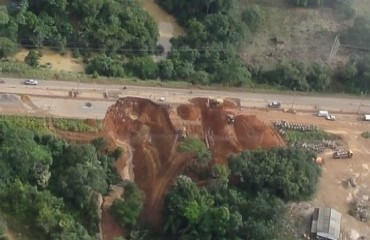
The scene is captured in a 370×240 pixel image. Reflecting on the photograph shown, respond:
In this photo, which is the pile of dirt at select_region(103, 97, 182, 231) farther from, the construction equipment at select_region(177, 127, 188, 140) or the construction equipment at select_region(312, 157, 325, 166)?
the construction equipment at select_region(312, 157, 325, 166)

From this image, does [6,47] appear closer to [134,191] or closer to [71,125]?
[71,125]

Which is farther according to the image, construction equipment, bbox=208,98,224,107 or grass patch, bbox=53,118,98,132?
construction equipment, bbox=208,98,224,107

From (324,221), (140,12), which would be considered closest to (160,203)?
(324,221)

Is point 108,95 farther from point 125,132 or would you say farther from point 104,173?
point 104,173

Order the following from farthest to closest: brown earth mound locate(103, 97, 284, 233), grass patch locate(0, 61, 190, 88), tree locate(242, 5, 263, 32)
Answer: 1. tree locate(242, 5, 263, 32)
2. grass patch locate(0, 61, 190, 88)
3. brown earth mound locate(103, 97, 284, 233)

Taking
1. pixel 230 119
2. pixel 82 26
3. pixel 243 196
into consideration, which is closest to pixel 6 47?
pixel 82 26

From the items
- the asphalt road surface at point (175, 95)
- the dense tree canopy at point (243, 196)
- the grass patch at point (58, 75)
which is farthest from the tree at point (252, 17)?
the dense tree canopy at point (243, 196)

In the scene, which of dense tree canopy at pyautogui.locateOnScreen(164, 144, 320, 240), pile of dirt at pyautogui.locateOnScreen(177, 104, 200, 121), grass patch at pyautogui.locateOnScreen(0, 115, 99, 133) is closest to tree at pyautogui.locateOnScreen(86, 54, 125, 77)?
pile of dirt at pyautogui.locateOnScreen(177, 104, 200, 121)
